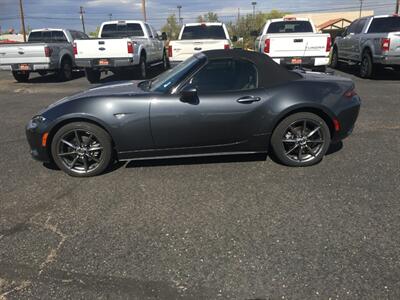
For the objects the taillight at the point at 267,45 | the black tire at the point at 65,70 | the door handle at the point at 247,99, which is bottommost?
the black tire at the point at 65,70

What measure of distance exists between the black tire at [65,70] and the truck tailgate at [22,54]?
3.36 feet

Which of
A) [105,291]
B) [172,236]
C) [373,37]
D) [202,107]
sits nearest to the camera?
[105,291]

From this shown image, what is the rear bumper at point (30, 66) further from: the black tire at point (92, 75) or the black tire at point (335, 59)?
the black tire at point (335, 59)

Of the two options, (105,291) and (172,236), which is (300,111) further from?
(105,291)

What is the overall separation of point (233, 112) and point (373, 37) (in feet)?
31.1

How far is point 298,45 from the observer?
1130cm

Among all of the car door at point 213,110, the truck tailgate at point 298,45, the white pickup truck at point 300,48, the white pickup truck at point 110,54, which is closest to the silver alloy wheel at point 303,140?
the car door at point 213,110

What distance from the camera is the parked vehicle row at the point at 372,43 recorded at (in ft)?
37.4

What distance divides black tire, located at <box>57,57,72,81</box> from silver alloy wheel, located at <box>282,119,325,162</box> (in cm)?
1154

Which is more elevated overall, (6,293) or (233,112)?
(233,112)

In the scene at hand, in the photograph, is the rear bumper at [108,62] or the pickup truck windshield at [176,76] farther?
the rear bumper at [108,62]

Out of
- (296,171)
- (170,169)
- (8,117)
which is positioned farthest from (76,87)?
(296,171)

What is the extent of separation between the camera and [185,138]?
4.68 metres

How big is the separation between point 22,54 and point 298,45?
9007mm
